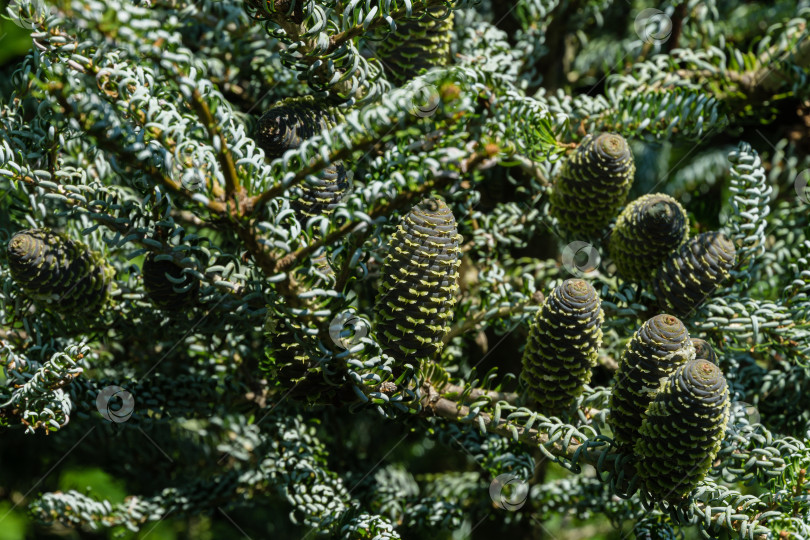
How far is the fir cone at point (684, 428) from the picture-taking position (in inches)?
18.8

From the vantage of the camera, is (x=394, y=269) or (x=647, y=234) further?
(x=647, y=234)

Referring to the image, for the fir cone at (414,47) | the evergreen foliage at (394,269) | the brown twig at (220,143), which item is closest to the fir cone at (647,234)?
the evergreen foliage at (394,269)

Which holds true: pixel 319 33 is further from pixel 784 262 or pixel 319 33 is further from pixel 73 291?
pixel 784 262

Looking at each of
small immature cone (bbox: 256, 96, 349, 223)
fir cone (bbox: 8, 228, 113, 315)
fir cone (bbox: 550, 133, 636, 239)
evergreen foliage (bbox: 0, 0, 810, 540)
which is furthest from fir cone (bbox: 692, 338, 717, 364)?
fir cone (bbox: 8, 228, 113, 315)

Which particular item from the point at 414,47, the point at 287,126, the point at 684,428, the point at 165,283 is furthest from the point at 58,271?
the point at 684,428

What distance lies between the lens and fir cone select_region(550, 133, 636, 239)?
62cm

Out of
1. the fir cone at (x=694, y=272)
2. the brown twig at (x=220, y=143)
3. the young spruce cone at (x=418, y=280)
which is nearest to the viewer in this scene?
the brown twig at (x=220, y=143)

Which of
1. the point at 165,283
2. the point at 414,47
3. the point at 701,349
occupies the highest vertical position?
the point at 414,47

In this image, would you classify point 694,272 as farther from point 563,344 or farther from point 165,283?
point 165,283

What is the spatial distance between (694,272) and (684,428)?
17cm

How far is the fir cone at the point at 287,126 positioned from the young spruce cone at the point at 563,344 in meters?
0.22

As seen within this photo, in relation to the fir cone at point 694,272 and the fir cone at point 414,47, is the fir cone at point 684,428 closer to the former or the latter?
the fir cone at point 694,272

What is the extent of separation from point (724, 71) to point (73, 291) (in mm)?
672

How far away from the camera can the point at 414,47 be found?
671 mm
